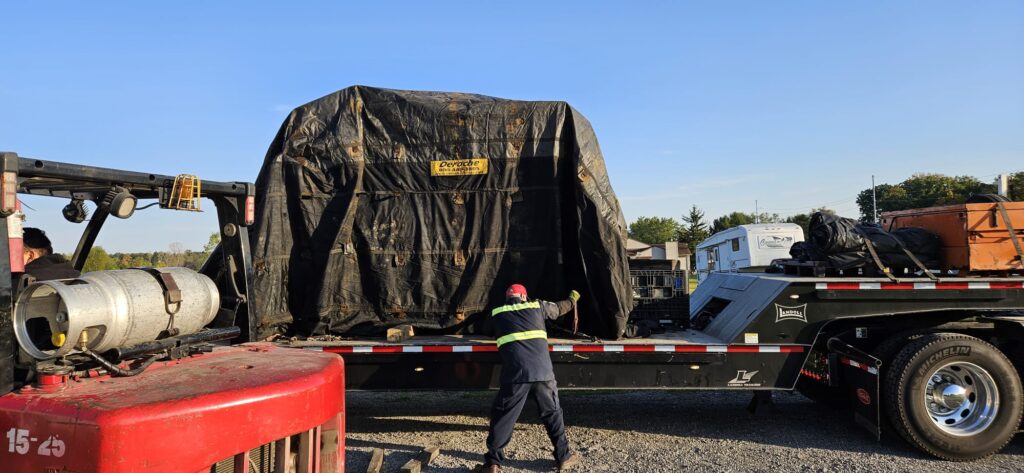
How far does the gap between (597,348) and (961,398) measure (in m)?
3.34

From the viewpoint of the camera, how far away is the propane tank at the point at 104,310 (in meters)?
3.03

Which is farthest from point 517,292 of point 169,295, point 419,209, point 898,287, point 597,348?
point 898,287

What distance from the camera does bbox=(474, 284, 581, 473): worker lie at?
214 inches

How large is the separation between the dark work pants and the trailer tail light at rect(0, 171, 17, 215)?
145 inches

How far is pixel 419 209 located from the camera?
6.56 meters

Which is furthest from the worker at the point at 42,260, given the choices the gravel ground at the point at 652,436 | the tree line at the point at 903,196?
the tree line at the point at 903,196

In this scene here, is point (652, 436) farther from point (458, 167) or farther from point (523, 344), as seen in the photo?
point (458, 167)

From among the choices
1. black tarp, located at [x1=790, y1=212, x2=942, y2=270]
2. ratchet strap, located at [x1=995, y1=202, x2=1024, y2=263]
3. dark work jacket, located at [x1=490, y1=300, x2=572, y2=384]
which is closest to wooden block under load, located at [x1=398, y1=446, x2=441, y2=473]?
dark work jacket, located at [x1=490, y1=300, x2=572, y2=384]

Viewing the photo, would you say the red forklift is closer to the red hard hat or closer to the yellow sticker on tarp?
the red hard hat

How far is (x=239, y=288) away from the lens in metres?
4.61

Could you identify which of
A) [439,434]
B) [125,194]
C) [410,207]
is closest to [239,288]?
[125,194]

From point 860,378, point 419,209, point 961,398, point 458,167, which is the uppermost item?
point 458,167

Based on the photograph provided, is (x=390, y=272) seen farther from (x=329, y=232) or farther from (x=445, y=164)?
(x=445, y=164)

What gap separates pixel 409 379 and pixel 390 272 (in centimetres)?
109
